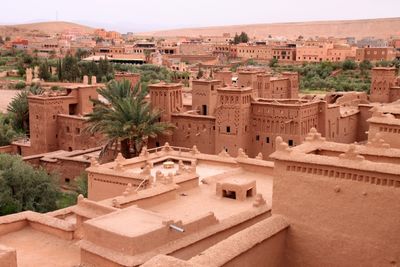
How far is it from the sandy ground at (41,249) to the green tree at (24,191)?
23.0 ft

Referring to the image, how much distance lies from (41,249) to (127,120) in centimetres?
1367

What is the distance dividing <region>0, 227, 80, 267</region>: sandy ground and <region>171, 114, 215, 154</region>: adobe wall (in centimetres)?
1532

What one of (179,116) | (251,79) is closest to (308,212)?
(179,116)

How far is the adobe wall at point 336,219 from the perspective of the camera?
308 inches

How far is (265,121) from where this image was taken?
84.2 ft

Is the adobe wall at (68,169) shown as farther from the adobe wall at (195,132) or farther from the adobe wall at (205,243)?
the adobe wall at (205,243)

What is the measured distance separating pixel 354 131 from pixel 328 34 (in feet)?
545

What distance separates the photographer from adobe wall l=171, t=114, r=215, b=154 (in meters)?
26.7

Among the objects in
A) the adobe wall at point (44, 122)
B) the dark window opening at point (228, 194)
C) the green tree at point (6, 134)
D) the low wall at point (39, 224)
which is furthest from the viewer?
the green tree at point (6, 134)

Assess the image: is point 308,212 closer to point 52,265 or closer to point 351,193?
point 351,193

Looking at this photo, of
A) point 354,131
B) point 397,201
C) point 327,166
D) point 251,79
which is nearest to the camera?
point 397,201

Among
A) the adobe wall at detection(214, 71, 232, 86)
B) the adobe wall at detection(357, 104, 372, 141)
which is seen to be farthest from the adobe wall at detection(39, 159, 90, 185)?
the adobe wall at detection(214, 71, 232, 86)

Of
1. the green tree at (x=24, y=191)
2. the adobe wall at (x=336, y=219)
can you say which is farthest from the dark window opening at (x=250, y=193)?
the green tree at (x=24, y=191)

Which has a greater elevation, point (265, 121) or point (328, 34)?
point (328, 34)
